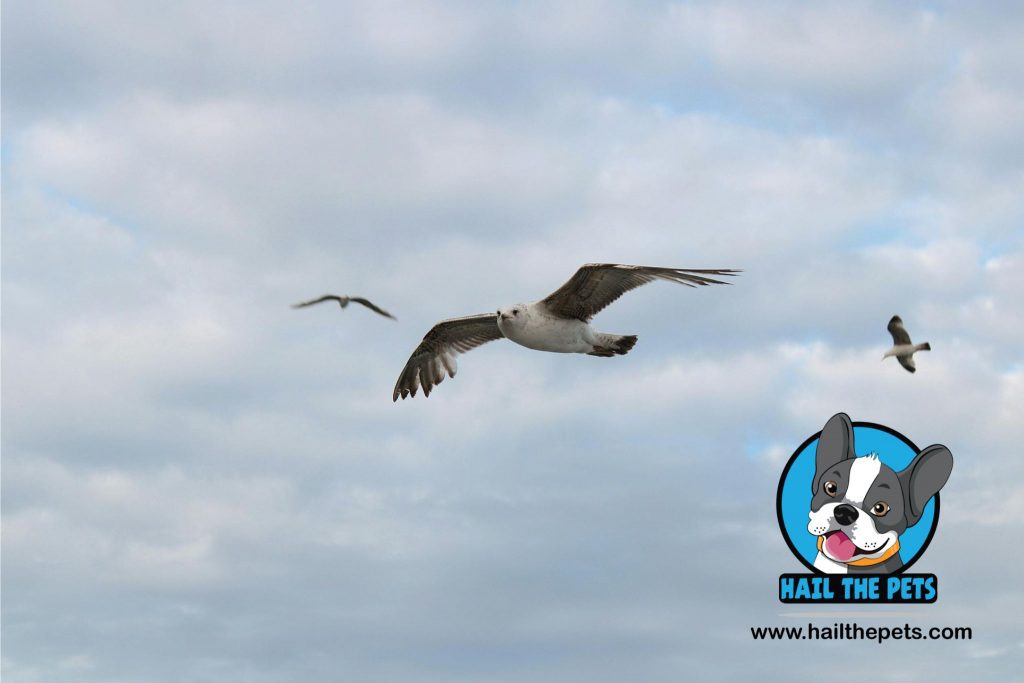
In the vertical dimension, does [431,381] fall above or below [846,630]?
above

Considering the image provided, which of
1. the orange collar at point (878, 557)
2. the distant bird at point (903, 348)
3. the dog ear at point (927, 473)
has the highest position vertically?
the distant bird at point (903, 348)

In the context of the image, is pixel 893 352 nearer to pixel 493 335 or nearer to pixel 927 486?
pixel 927 486

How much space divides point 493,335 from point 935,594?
41.0 feet

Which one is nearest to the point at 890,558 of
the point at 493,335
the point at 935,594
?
the point at 935,594

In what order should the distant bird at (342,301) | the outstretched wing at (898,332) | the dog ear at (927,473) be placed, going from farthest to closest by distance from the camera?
the outstretched wing at (898,332)
the dog ear at (927,473)
the distant bird at (342,301)

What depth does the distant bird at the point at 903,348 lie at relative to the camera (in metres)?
22.5

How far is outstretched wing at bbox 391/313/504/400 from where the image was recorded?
28158 mm

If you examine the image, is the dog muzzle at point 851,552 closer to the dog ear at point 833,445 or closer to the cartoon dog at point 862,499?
the cartoon dog at point 862,499

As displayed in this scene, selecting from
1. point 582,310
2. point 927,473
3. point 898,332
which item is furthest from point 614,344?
point 927,473

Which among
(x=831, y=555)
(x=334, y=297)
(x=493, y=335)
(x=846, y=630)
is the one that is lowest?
(x=846, y=630)

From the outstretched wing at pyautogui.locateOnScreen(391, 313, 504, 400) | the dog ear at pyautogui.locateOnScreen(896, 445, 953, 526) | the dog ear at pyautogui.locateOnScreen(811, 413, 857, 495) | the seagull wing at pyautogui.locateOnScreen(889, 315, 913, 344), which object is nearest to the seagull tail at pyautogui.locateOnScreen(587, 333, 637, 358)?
the outstretched wing at pyautogui.locateOnScreen(391, 313, 504, 400)

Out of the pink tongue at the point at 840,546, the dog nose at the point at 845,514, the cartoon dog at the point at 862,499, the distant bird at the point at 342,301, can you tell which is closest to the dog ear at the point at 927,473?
the cartoon dog at the point at 862,499

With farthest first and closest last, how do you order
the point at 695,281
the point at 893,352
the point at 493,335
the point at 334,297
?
the point at 493,335, the point at 893,352, the point at 695,281, the point at 334,297

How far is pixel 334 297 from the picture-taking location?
Answer: 57.7 feet
